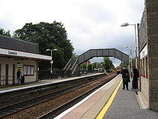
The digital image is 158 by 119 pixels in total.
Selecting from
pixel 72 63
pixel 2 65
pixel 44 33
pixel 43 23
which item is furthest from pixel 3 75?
pixel 43 23

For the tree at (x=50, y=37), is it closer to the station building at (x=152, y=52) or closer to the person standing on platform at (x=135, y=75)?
the person standing on platform at (x=135, y=75)

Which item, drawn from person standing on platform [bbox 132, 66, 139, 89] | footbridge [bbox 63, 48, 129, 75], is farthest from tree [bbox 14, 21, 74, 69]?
person standing on platform [bbox 132, 66, 139, 89]

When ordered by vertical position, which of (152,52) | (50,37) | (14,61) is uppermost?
(50,37)

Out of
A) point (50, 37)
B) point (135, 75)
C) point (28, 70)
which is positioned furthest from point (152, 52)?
point (50, 37)

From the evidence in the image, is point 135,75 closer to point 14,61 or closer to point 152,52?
point 152,52

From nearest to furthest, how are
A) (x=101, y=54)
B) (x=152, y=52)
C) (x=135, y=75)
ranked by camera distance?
(x=152, y=52) < (x=135, y=75) < (x=101, y=54)

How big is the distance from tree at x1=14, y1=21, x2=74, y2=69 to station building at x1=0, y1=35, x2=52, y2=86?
24.2m

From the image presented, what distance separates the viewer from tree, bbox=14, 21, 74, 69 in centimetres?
5295

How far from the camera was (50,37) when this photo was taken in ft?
186

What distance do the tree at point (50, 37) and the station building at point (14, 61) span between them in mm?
24220

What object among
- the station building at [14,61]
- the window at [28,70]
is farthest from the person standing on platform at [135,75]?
the window at [28,70]

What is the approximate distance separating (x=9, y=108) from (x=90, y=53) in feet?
125

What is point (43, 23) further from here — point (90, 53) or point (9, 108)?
point (9, 108)

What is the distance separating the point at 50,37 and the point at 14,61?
34.2m
